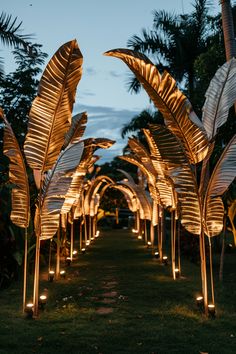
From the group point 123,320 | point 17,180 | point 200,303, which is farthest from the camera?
point 200,303

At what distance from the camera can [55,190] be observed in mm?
5348

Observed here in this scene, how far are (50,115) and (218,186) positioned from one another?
2.04m

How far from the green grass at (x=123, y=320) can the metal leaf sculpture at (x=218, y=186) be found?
110 cm

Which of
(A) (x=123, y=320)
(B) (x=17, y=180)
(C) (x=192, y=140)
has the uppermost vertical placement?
(C) (x=192, y=140)

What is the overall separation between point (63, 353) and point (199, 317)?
1.94 meters

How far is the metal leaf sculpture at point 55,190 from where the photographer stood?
5.30 metres

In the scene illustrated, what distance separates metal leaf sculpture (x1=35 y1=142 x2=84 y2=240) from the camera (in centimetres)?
530

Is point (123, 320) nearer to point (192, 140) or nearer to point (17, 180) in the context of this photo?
point (17, 180)

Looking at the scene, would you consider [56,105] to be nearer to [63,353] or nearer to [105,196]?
[63,353]

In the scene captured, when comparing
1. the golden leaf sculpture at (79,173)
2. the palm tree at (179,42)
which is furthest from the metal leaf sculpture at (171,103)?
the palm tree at (179,42)

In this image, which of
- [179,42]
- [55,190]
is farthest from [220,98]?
[179,42]

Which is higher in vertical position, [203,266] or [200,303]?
[203,266]

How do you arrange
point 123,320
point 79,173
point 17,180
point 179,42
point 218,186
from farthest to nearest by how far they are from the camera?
point 179,42 → point 79,173 → point 17,180 → point 123,320 → point 218,186

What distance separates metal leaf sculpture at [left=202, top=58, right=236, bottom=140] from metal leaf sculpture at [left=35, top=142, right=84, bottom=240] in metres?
Answer: 1.49
